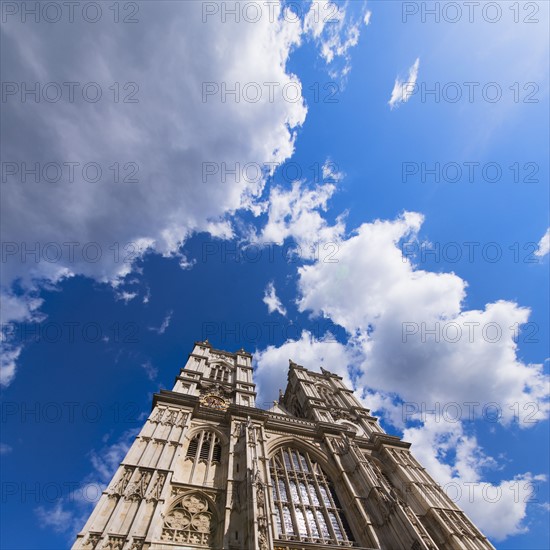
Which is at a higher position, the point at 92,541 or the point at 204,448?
the point at 204,448

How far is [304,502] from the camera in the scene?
2053 centimetres

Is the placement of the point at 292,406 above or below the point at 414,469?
above

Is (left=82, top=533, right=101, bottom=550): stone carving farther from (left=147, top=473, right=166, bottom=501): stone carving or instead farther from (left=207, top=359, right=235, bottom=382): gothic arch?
(left=207, top=359, right=235, bottom=382): gothic arch

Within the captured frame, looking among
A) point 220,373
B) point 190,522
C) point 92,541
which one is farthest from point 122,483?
point 220,373

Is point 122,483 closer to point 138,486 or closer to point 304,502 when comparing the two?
point 138,486

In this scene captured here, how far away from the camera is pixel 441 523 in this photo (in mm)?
Result: 19781

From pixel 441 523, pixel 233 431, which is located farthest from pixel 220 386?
pixel 441 523

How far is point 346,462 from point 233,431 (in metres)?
9.15

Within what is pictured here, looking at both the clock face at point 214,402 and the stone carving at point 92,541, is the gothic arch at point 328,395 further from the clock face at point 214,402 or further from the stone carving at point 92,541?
the stone carving at point 92,541

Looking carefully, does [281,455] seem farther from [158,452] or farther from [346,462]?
[158,452]

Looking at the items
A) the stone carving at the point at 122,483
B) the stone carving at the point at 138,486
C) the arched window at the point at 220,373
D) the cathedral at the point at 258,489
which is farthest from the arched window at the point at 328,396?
the stone carving at the point at 122,483

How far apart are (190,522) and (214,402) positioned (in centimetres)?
1271

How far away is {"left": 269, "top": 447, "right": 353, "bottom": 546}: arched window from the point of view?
1820 centimetres

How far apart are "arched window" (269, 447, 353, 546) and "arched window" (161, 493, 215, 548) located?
390 centimetres
